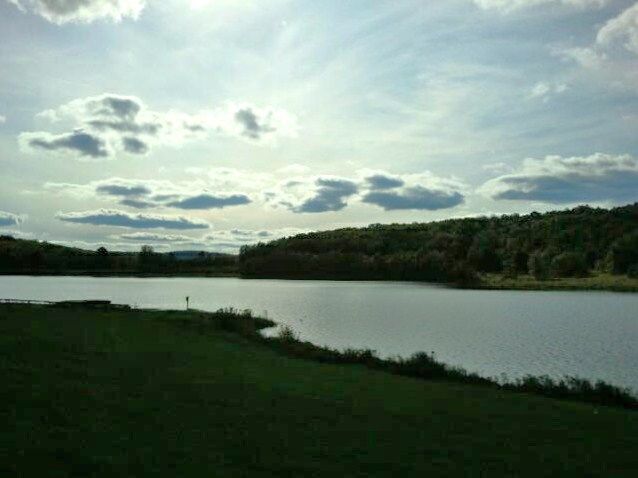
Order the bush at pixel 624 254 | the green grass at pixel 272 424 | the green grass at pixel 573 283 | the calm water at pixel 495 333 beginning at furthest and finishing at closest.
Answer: the bush at pixel 624 254
the green grass at pixel 573 283
the calm water at pixel 495 333
the green grass at pixel 272 424

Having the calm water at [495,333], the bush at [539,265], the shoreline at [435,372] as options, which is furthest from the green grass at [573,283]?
the shoreline at [435,372]

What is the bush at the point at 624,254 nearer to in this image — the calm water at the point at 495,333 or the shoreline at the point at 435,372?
the calm water at the point at 495,333

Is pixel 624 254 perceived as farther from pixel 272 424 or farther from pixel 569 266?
pixel 272 424

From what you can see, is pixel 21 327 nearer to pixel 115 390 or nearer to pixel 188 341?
pixel 188 341

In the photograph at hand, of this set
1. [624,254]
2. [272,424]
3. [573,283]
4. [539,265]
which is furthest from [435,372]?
[539,265]

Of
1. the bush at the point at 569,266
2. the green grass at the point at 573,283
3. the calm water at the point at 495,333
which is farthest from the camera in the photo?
the bush at the point at 569,266

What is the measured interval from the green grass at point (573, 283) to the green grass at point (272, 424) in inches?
5110

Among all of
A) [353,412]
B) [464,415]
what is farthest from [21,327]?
[464,415]

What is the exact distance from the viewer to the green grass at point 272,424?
450 inches

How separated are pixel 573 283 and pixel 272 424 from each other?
15393 cm

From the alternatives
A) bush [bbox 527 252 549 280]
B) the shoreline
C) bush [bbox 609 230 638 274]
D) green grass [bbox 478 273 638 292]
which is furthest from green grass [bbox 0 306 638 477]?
bush [bbox 609 230 638 274]

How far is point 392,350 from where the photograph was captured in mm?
41438

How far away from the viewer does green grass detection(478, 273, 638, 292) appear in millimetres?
141250

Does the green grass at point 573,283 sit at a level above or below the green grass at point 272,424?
above
